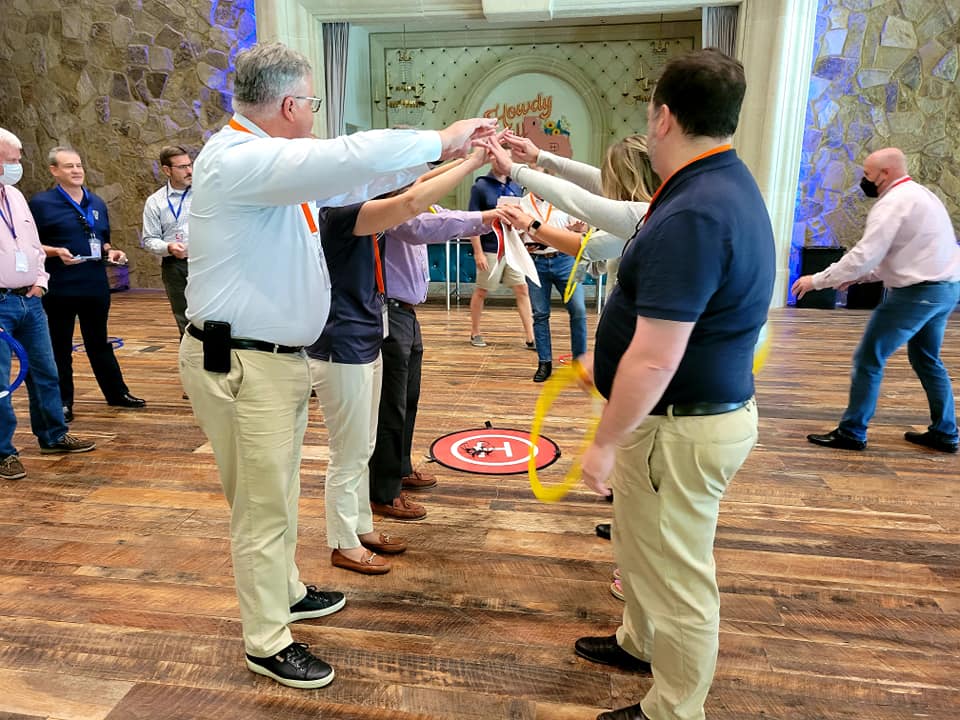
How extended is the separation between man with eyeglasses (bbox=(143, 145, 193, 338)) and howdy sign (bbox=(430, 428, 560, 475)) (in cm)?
204

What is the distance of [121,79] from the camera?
9.01 meters

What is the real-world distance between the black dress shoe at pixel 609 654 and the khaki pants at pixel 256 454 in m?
0.91

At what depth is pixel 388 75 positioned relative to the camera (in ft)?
33.7

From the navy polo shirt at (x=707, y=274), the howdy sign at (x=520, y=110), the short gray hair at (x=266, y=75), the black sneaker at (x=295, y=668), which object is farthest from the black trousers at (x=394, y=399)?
the howdy sign at (x=520, y=110)

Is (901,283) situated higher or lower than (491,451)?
higher

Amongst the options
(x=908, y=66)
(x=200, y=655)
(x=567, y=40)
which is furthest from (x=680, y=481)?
(x=567, y=40)

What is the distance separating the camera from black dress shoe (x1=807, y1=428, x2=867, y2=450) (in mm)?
3805

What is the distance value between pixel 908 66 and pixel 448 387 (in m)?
6.74

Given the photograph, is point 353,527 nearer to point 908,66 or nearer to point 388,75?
point 908,66

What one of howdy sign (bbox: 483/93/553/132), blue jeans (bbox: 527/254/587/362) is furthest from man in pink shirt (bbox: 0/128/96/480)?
howdy sign (bbox: 483/93/553/132)

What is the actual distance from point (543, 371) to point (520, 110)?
6.17 meters

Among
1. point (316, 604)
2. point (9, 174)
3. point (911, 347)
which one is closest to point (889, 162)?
point (911, 347)

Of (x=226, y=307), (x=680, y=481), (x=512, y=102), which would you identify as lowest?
(x=680, y=481)

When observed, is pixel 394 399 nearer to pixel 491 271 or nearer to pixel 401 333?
pixel 401 333
